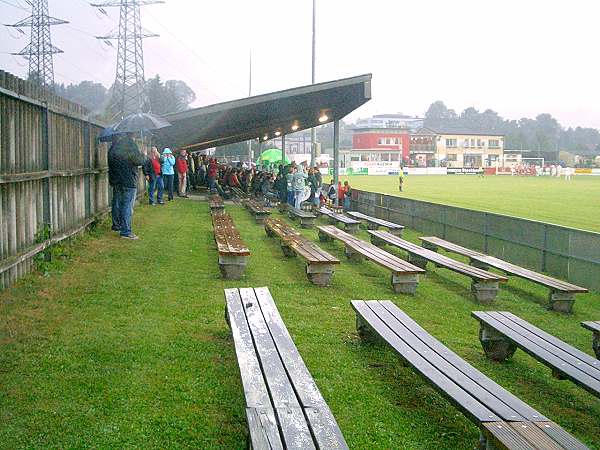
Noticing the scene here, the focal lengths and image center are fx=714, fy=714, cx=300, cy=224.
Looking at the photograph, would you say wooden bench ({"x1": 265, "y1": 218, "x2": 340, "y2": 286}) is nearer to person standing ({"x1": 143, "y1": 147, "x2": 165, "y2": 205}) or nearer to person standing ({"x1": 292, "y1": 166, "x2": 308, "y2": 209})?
person standing ({"x1": 143, "y1": 147, "x2": 165, "y2": 205})

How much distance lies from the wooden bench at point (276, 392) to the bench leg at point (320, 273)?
9.87 feet

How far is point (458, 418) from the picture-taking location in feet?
15.6

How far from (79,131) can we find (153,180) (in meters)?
8.81

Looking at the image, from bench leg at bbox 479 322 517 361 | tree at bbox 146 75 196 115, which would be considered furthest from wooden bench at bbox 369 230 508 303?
tree at bbox 146 75 196 115

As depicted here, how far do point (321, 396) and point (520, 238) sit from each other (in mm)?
8744

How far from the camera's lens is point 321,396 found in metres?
4.23

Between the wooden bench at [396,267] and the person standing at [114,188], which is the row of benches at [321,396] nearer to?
the wooden bench at [396,267]

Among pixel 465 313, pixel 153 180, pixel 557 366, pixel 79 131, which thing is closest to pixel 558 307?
pixel 465 313

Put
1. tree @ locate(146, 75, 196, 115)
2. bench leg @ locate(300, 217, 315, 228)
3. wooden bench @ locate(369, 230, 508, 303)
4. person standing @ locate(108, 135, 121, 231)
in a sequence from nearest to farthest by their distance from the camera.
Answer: wooden bench @ locate(369, 230, 508, 303), person standing @ locate(108, 135, 121, 231), bench leg @ locate(300, 217, 315, 228), tree @ locate(146, 75, 196, 115)

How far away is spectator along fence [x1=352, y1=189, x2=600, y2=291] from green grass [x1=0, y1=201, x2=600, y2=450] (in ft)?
2.37

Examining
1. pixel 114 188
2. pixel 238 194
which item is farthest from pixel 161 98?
pixel 114 188

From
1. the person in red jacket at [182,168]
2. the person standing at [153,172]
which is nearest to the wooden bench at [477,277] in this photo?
the person standing at [153,172]

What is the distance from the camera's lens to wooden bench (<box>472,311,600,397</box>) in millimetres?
5082

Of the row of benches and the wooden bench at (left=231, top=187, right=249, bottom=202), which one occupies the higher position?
the wooden bench at (left=231, top=187, right=249, bottom=202)
